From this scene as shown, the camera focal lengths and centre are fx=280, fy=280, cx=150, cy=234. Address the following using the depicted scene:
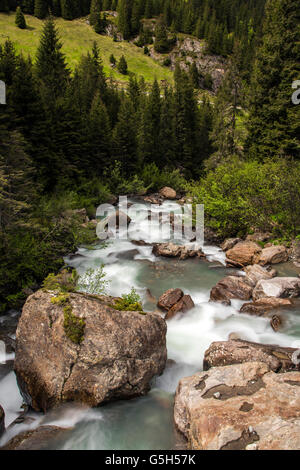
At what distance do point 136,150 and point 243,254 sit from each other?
25.0 m

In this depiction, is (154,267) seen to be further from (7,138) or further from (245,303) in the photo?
(7,138)

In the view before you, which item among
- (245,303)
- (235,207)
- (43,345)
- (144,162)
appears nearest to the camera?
(43,345)

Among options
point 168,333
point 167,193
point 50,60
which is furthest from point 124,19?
point 168,333

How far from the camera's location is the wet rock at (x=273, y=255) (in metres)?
13.5

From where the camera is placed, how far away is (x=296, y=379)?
5762mm

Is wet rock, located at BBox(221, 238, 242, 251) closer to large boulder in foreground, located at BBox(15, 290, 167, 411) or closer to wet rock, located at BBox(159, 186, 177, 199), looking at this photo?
large boulder in foreground, located at BBox(15, 290, 167, 411)

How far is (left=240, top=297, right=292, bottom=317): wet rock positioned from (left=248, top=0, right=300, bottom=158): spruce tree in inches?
766

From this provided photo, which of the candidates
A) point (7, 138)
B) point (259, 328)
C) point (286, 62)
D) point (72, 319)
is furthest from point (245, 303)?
point (286, 62)

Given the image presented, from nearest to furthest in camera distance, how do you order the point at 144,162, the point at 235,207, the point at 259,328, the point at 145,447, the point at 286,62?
1. the point at 145,447
2. the point at 259,328
3. the point at 235,207
4. the point at 286,62
5. the point at 144,162

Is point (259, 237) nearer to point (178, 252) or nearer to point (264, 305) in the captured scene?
point (178, 252)

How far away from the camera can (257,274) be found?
12.2m

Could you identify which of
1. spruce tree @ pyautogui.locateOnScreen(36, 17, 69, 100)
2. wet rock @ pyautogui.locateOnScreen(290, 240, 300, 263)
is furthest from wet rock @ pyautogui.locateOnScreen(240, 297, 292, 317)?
spruce tree @ pyautogui.locateOnScreen(36, 17, 69, 100)

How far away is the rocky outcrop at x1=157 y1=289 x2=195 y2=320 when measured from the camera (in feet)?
33.4

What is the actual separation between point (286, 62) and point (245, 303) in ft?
86.8
